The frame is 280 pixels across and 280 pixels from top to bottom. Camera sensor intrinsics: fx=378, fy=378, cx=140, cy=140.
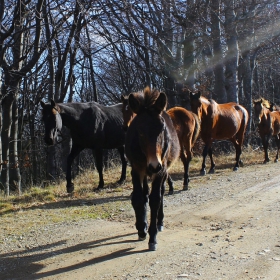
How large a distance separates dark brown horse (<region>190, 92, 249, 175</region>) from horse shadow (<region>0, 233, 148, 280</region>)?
6318 millimetres

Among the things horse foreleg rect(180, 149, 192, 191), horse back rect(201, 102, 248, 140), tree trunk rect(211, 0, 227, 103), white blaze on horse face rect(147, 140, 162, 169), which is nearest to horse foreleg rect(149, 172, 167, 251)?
white blaze on horse face rect(147, 140, 162, 169)

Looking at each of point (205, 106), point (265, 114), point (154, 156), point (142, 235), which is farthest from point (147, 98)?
point (265, 114)

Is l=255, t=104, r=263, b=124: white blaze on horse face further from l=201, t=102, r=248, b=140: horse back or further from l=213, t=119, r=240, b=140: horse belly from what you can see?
l=213, t=119, r=240, b=140: horse belly

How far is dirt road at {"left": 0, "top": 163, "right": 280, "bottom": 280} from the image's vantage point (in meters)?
4.27

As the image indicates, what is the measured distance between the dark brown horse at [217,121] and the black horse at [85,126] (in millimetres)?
2447

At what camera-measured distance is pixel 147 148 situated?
4.55m

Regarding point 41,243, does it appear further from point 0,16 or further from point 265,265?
point 0,16

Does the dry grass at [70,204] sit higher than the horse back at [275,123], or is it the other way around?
the horse back at [275,123]

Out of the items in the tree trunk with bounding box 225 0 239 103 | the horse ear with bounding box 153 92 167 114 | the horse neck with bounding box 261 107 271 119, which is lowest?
the horse ear with bounding box 153 92 167 114

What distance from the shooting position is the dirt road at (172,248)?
4.27 meters

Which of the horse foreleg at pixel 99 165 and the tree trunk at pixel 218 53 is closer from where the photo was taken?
the horse foreleg at pixel 99 165

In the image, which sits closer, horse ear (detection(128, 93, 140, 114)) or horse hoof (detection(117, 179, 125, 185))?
horse ear (detection(128, 93, 140, 114))

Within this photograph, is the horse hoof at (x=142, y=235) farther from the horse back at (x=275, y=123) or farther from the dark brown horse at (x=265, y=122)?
the horse back at (x=275, y=123)

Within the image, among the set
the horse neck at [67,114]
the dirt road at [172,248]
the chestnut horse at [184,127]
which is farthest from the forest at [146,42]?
the dirt road at [172,248]
